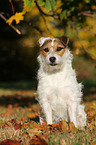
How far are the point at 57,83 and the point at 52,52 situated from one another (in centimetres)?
52

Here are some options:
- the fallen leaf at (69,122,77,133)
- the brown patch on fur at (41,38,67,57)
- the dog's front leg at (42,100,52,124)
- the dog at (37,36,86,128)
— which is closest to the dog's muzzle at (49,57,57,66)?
the dog at (37,36,86,128)

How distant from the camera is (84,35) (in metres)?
19.1

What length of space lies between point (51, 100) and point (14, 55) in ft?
57.4

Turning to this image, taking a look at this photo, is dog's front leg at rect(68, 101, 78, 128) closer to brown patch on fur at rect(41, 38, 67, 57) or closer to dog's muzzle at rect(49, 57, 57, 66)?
dog's muzzle at rect(49, 57, 57, 66)

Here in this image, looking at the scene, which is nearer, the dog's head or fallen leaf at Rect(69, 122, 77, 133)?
fallen leaf at Rect(69, 122, 77, 133)

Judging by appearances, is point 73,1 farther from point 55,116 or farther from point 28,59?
point 28,59

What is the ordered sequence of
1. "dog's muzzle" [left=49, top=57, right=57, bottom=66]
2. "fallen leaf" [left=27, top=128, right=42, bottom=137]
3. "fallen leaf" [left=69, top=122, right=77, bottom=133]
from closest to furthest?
"fallen leaf" [left=27, top=128, right=42, bottom=137] → "fallen leaf" [left=69, top=122, right=77, bottom=133] → "dog's muzzle" [left=49, top=57, right=57, bottom=66]

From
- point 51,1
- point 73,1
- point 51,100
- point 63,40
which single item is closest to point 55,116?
point 51,100

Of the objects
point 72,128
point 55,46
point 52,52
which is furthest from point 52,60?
point 72,128

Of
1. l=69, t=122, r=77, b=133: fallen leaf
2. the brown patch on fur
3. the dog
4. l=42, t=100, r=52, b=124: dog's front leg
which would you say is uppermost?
the brown patch on fur

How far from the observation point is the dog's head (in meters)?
3.62

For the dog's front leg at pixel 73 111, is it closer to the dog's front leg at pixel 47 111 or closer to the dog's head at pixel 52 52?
the dog's front leg at pixel 47 111

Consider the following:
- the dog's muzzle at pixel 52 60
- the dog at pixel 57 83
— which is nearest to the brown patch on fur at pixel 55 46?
the dog at pixel 57 83

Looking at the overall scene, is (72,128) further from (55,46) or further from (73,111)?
(55,46)
